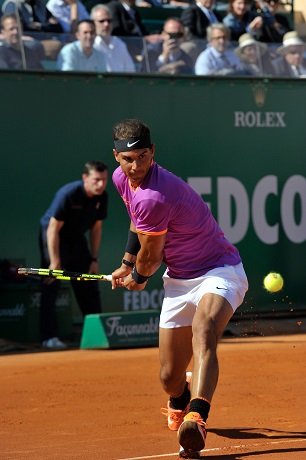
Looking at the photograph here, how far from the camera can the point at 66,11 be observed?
13.4 m

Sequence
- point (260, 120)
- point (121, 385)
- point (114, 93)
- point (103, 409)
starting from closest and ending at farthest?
point (103, 409) → point (121, 385) → point (114, 93) → point (260, 120)

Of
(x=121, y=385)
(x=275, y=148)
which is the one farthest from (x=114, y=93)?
(x=121, y=385)

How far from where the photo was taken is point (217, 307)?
5.77 meters

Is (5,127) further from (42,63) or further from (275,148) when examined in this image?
(275,148)

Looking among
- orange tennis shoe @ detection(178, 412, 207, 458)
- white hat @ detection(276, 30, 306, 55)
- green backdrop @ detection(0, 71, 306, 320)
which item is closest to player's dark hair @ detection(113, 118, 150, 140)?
orange tennis shoe @ detection(178, 412, 207, 458)

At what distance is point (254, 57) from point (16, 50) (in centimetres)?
355

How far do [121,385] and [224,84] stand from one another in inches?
220

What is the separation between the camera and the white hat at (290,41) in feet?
45.3

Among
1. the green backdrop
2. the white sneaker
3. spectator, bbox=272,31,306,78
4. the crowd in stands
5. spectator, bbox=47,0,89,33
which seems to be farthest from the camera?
spectator, bbox=272,31,306,78

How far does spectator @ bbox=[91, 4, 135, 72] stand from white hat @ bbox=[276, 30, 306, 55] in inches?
95.1

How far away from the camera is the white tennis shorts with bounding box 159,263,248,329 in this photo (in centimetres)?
592

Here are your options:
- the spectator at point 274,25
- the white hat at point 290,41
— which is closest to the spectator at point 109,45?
the white hat at point 290,41

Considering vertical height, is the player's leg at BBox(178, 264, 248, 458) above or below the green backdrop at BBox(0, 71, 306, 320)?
below

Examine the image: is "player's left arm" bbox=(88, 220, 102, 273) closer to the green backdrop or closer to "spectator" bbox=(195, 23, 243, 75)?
the green backdrop
